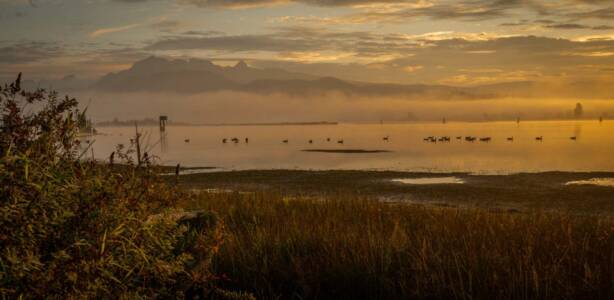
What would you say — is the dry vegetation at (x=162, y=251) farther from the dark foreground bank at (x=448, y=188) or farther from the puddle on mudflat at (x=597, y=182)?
the puddle on mudflat at (x=597, y=182)

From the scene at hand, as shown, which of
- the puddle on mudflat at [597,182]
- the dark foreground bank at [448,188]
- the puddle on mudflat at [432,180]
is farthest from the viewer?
the puddle on mudflat at [432,180]

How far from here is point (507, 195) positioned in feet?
103

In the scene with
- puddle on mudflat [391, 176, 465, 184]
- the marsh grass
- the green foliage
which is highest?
the green foliage

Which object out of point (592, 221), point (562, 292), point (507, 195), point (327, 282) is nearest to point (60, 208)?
point (327, 282)

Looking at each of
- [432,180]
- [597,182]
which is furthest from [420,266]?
[597,182]

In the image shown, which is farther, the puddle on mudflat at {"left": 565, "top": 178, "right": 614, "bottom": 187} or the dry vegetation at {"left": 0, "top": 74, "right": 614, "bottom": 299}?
the puddle on mudflat at {"left": 565, "top": 178, "right": 614, "bottom": 187}

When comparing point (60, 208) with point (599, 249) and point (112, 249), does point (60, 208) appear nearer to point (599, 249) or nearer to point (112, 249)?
point (112, 249)

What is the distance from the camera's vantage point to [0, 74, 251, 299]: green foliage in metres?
4.04

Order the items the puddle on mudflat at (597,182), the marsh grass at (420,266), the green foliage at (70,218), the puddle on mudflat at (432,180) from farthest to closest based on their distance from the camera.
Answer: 1. the puddle on mudflat at (432,180)
2. the puddle on mudflat at (597,182)
3. the marsh grass at (420,266)
4. the green foliage at (70,218)

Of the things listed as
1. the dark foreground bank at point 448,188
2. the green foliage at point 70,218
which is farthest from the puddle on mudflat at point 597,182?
the green foliage at point 70,218

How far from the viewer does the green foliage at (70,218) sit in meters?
4.04

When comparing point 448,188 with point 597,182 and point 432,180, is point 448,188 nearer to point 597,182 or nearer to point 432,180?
point 432,180

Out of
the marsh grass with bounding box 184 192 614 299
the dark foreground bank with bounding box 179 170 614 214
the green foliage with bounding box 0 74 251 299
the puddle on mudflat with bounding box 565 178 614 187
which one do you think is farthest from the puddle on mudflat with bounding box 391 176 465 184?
the green foliage with bounding box 0 74 251 299

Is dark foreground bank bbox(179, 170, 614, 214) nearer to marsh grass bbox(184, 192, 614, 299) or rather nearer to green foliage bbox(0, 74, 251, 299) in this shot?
marsh grass bbox(184, 192, 614, 299)
